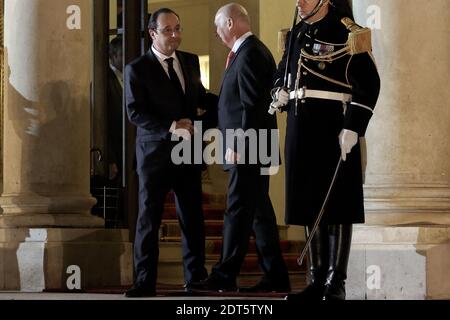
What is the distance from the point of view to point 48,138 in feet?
31.2

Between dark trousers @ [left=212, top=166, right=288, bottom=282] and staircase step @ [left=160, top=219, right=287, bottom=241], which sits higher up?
dark trousers @ [left=212, top=166, right=288, bottom=282]

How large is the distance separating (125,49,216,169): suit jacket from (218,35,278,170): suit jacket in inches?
10.9

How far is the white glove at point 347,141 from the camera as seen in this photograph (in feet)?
22.5

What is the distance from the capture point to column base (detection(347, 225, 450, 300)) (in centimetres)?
777

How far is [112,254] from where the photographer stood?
9.91m

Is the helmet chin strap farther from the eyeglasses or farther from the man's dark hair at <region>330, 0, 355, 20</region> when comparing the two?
the eyeglasses

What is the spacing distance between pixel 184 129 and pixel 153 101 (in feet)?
1.08

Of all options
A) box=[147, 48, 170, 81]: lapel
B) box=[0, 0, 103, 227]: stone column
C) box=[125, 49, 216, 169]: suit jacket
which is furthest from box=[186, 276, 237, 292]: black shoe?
box=[0, 0, 103, 227]: stone column

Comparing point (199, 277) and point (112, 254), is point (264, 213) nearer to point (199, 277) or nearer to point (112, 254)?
point (199, 277)

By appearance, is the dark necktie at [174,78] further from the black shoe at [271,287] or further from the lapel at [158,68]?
the black shoe at [271,287]

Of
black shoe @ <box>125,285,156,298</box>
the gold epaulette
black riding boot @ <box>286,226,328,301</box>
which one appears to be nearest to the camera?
the gold epaulette

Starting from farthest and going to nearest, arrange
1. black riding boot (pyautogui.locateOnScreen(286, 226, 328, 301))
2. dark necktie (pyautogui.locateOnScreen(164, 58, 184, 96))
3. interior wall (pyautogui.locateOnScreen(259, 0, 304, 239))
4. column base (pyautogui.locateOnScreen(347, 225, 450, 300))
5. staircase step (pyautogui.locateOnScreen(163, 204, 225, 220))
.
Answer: interior wall (pyautogui.locateOnScreen(259, 0, 304, 239)) → staircase step (pyautogui.locateOnScreen(163, 204, 225, 220)) → dark necktie (pyautogui.locateOnScreen(164, 58, 184, 96)) → column base (pyautogui.locateOnScreen(347, 225, 450, 300)) → black riding boot (pyautogui.locateOnScreen(286, 226, 328, 301))

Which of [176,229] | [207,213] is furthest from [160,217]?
[207,213]
